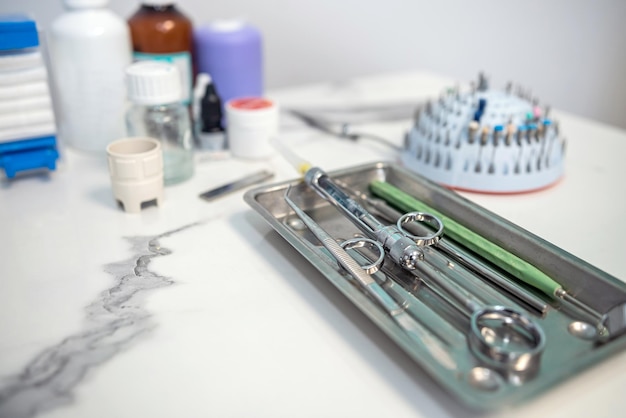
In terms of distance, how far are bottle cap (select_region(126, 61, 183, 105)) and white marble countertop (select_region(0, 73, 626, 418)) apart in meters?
0.10

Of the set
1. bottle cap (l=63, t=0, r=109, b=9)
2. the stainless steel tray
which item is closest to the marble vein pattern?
the stainless steel tray

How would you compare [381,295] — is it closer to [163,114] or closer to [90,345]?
[90,345]

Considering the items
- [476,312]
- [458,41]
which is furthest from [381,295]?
[458,41]

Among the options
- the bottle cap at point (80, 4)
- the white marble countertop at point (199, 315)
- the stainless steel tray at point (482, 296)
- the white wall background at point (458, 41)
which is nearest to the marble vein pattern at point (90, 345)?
the white marble countertop at point (199, 315)

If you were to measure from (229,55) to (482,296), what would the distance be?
1.60 ft

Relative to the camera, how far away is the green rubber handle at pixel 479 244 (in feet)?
1.33

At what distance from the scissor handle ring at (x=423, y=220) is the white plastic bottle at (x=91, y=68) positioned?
386mm

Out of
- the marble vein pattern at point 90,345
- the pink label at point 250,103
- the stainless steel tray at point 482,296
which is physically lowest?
the marble vein pattern at point 90,345

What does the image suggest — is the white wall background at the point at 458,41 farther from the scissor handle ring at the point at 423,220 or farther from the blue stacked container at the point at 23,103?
the scissor handle ring at the point at 423,220

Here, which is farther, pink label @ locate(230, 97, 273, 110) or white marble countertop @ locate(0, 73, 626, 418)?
pink label @ locate(230, 97, 273, 110)

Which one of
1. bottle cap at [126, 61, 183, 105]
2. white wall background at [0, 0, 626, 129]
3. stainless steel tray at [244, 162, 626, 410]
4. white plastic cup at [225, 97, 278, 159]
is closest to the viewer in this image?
stainless steel tray at [244, 162, 626, 410]

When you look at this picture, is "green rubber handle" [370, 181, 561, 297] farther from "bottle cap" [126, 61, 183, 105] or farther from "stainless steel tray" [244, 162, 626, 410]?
"bottle cap" [126, 61, 183, 105]

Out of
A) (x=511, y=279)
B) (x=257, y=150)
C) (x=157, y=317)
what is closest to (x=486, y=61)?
(x=257, y=150)

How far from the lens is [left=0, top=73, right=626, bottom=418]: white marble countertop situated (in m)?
0.33
